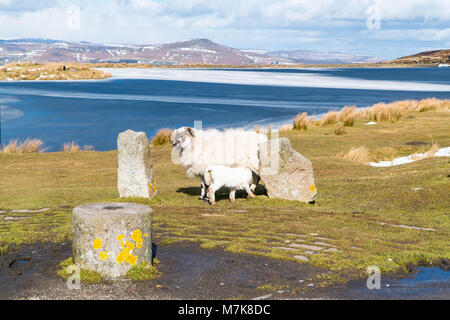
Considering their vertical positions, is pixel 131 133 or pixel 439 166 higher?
pixel 131 133

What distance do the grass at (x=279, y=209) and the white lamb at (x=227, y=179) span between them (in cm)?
36

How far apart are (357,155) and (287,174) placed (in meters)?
10.5

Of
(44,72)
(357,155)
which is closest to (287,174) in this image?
(357,155)

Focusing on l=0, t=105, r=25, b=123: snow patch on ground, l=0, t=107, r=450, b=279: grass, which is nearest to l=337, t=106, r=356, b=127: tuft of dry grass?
l=0, t=107, r=450, b=279: grass

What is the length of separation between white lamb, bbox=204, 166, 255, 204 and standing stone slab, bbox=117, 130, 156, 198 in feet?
5.11

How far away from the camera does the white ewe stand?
1455 centimetres

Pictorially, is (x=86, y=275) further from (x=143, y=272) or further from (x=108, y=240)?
(x=143, y=272)

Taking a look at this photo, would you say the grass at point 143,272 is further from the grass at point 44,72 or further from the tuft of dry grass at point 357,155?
the grass at point 44,72

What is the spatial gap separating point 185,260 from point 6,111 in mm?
51722
